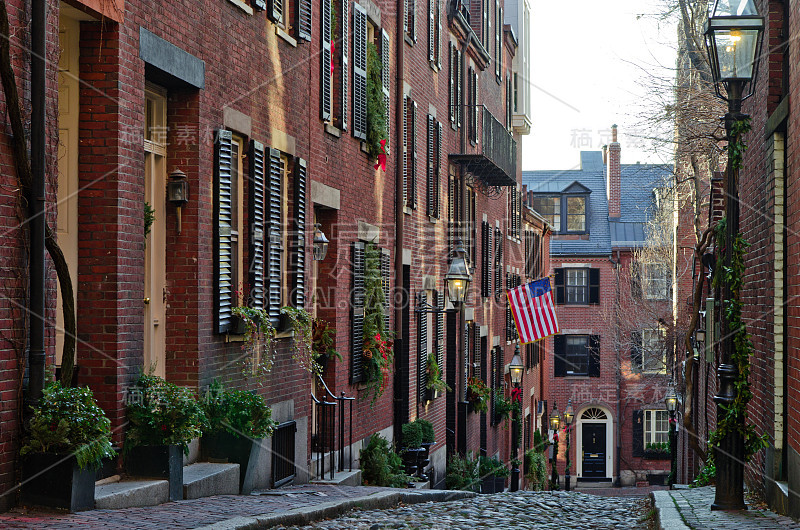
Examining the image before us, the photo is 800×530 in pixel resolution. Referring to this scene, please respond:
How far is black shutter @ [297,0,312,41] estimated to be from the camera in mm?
12062

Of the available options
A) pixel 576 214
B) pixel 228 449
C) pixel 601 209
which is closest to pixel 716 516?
pixel 228 449

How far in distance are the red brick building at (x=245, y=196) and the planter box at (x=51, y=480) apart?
14 cm

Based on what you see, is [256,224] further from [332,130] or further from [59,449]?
[59,449]

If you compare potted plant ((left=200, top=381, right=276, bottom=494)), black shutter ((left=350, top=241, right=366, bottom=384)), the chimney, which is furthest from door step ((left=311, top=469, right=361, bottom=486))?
the chimney

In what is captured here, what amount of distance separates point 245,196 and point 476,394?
14576 millimetres

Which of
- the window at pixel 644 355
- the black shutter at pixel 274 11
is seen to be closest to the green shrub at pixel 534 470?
the window at pixel 644 355

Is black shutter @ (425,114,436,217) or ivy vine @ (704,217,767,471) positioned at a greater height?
black shutter @ (425,114,436,217)

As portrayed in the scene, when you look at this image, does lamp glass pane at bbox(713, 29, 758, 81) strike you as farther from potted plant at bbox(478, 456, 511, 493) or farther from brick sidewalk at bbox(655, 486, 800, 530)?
potted plant at bbox(478, 456, 511, 493)

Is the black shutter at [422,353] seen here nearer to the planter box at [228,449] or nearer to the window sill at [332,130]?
the window sill at [332,130]

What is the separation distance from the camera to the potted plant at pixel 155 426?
809cm

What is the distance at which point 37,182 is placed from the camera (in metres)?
6.69

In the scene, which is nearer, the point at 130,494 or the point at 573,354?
the point at 130,494

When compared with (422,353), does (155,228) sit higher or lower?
higher

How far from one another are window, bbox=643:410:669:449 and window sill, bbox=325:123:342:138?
33.9 metres
